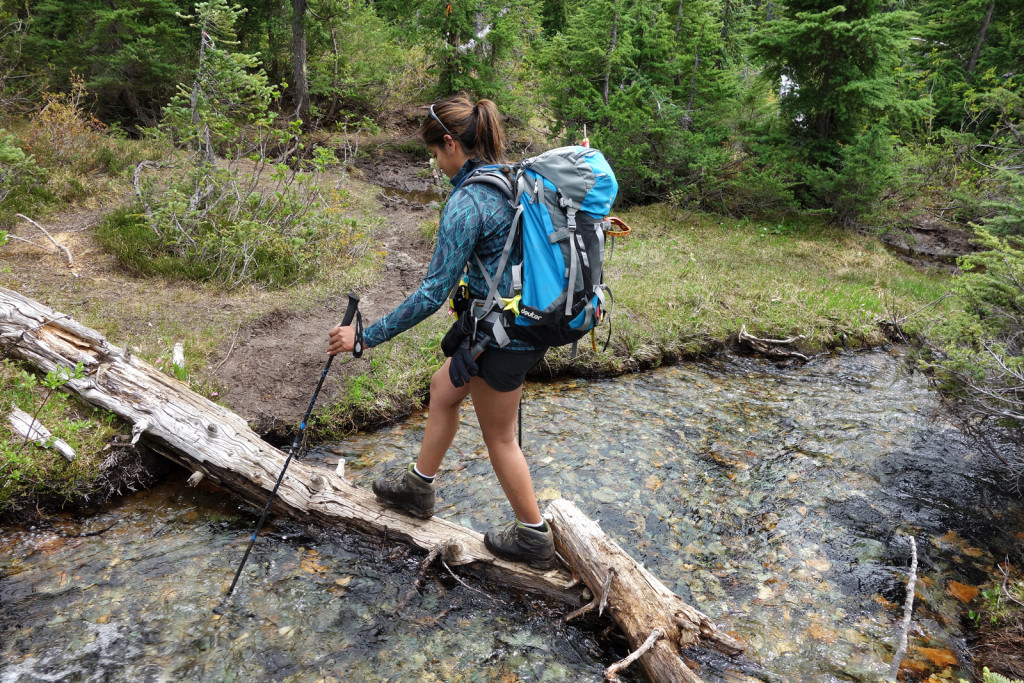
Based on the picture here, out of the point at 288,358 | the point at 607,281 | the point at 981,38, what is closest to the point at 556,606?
the point at 288,358

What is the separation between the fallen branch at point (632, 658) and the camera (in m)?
3.03

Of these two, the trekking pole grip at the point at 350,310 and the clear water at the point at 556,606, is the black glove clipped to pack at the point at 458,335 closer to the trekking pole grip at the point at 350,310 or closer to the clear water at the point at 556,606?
the trekking pole grip at the point at 350,310

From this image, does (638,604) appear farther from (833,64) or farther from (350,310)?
(833,64)

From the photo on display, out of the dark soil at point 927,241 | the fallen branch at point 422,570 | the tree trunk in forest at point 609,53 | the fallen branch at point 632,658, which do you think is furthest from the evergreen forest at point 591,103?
the fallen branch at point 632,658

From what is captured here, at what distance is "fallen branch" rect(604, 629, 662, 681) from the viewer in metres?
3.03

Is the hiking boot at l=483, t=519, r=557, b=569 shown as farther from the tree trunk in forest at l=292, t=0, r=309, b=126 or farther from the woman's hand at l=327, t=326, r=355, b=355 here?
the tree trunk in forest at l=292, t=0, r=309, b=126

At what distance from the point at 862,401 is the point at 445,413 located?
18.4 feet

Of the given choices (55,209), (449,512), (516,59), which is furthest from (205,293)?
(516,59)

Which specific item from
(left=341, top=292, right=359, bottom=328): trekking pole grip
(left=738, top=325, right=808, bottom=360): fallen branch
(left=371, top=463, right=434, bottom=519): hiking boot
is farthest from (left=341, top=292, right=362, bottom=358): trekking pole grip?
(left=738, top=325, right=808, bottom=360): fallen branch

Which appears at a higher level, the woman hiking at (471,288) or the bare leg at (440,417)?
the woman hiking at (471,288)

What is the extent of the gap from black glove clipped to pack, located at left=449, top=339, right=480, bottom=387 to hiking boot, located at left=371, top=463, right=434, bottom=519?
981 mm

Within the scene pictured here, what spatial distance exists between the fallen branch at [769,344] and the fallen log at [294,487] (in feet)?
18.0

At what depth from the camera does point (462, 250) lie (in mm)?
3021

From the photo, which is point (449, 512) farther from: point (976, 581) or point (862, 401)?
point (862, 401)
